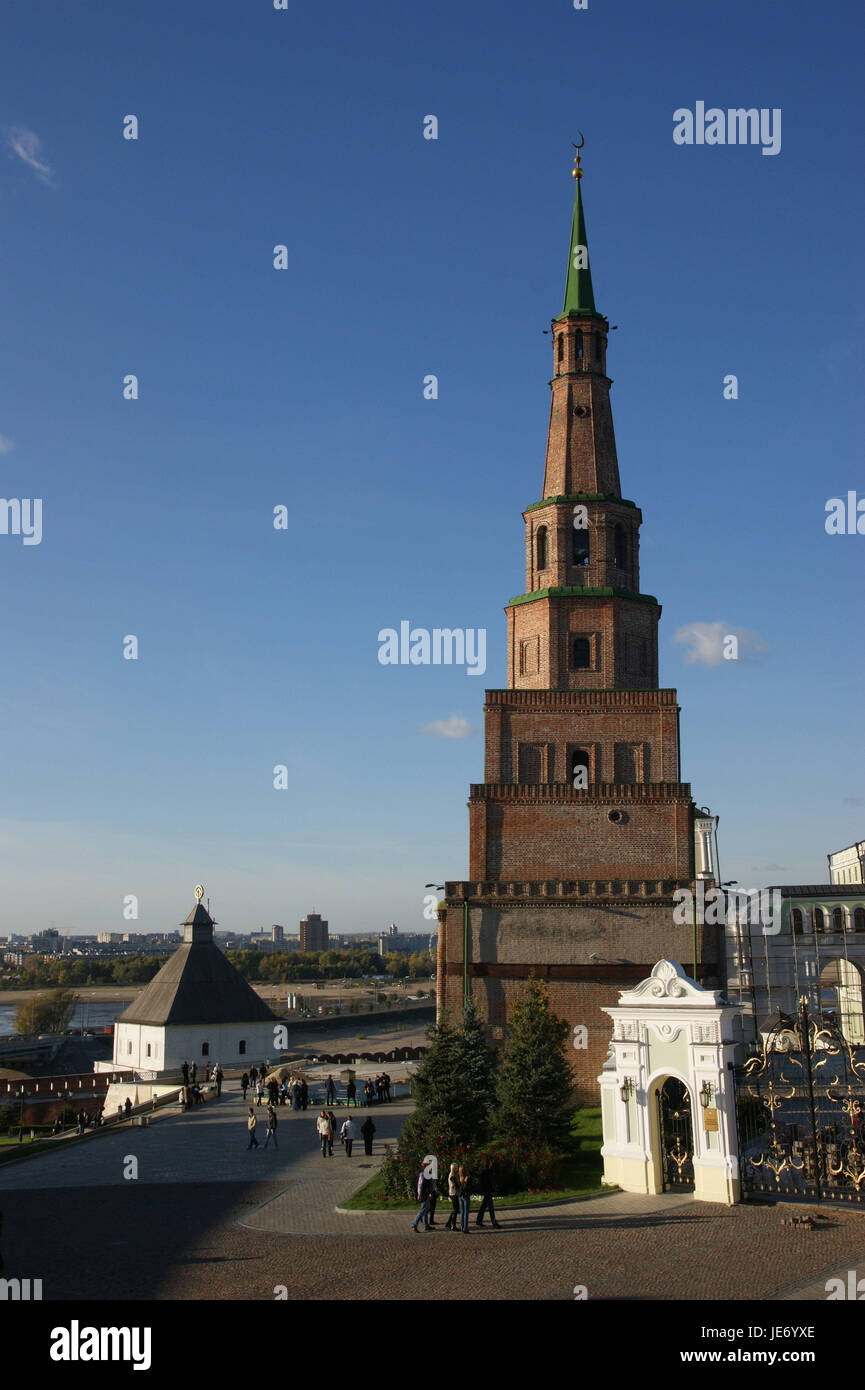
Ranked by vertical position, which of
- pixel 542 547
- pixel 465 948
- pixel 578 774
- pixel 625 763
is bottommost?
pixel 465 948

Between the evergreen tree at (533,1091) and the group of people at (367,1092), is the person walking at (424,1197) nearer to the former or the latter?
the evergreen tree at (533,1091)

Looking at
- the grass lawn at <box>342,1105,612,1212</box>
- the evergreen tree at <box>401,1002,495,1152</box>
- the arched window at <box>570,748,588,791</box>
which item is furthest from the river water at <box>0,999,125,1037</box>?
the grass lawn at <box>342,1105,612,1212</box>

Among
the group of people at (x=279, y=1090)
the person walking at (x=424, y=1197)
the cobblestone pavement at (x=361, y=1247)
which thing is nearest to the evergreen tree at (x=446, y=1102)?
the cobblestone pavement at (x=361, y=1247)

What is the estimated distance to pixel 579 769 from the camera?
36500 mm

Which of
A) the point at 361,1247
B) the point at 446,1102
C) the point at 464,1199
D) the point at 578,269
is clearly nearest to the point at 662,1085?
the point at 446,1102

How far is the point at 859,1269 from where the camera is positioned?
16109 mm

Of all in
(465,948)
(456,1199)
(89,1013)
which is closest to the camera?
(456,1199)

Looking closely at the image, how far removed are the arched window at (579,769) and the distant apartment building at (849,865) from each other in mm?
35887

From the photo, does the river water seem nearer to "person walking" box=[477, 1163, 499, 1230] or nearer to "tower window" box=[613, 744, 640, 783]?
"tower window" box=[613, 744, 640, 783]

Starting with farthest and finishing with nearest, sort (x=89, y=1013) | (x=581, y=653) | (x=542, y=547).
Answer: (x=89, y=1013) → (x=542, y=547) → (x=581, y=653)

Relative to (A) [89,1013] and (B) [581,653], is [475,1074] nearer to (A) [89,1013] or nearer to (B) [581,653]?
(B) [581,653]

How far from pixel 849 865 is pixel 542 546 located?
4122 cm

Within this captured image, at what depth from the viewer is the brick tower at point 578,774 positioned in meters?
33.2
